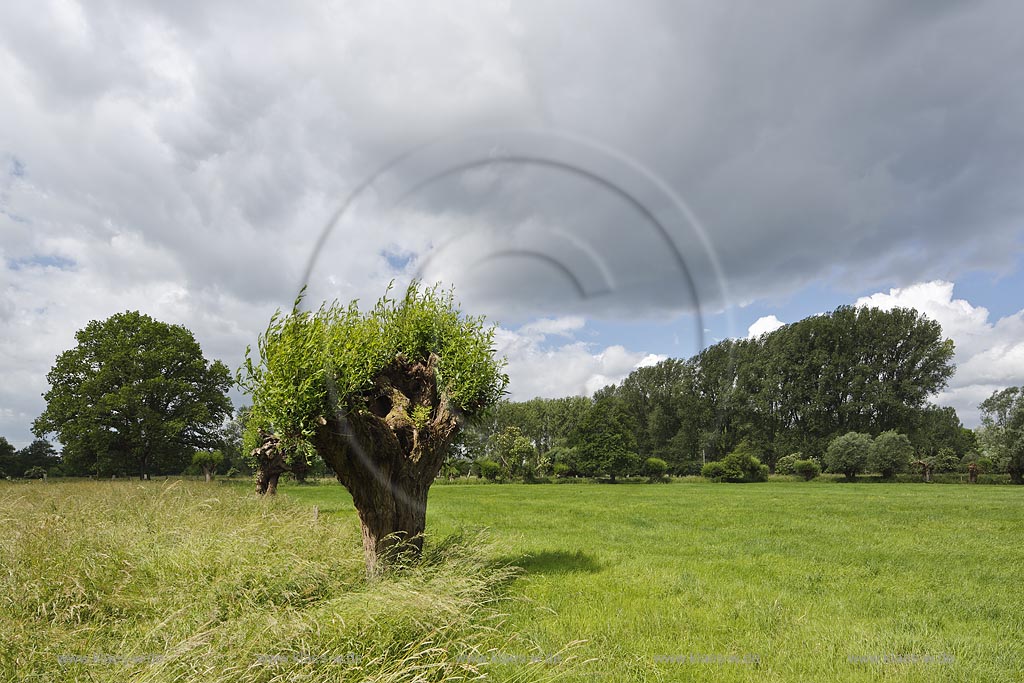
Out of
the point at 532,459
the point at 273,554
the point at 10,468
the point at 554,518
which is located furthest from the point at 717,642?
the point at 10,468

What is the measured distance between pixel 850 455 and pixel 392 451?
208ft

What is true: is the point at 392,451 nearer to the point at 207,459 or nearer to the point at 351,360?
the point at 351,360

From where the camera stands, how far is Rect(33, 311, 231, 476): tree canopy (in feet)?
133

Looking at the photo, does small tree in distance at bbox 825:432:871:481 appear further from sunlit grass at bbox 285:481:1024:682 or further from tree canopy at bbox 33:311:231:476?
tree canopy at bbox 33:311:231:476

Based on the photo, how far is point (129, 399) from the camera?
40.9 metres

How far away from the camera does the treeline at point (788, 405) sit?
212 feet

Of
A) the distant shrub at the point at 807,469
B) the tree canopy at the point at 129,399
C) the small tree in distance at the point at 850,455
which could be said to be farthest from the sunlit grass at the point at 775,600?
the small tree in distance at the point at 850,455

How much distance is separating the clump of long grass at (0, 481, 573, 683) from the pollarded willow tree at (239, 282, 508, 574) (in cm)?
133

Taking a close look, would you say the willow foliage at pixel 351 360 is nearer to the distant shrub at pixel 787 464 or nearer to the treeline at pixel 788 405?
the treeline at pixel 788 405

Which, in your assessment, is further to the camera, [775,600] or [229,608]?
[775,600]

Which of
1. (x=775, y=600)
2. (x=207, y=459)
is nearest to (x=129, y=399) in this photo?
(x=207, y=459)

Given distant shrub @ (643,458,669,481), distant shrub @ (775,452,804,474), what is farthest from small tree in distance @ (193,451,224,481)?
distant shrub @ (775,452,804,474)

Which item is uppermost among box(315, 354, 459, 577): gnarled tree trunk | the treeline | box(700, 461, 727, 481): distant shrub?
the treeline

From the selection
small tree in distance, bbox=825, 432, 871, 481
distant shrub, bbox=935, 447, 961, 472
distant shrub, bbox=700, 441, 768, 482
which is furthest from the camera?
distant shrub, bbox=935, 447, 961, 472
